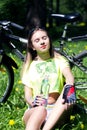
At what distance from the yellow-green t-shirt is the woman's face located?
0.19 meters

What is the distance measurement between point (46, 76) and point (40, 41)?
37 centimetres

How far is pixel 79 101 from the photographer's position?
5176mm

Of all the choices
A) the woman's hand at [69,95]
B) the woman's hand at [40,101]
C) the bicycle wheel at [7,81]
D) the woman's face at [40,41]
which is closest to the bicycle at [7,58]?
the bicycle wheel at [7,81]

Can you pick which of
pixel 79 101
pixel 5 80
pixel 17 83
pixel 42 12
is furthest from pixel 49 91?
pixel 42 12

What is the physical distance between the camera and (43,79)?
4336 mm

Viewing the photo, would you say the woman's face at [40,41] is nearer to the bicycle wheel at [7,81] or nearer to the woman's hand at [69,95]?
the woman's hand at [69,95]

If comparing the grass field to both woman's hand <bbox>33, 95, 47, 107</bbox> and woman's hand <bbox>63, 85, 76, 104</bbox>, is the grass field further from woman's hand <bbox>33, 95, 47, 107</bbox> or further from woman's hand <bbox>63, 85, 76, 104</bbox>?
woman's hand <bbox>63, 85, 76, 104</bbox>

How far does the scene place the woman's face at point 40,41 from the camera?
4250 millimetres

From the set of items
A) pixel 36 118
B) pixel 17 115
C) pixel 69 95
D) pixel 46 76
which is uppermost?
pixel 46 76

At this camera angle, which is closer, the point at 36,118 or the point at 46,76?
the point at 36,118

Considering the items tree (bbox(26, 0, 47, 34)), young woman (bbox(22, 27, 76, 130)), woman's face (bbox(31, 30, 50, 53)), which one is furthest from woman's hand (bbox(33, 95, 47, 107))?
tree (bbox(26, 0, 47, 34))

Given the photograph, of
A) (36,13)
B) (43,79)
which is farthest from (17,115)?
(36,13)

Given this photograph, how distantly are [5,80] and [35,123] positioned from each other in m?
1.67

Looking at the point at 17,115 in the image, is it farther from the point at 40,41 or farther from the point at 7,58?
the point at 40,41
